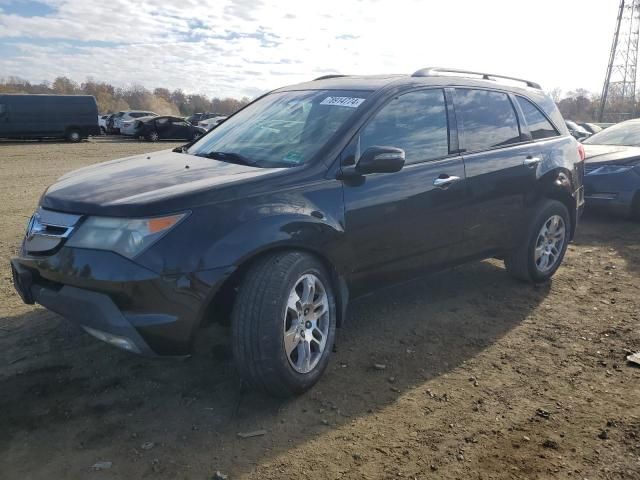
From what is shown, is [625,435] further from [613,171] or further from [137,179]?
[613,171]

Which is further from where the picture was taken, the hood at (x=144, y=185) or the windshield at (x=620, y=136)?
the windshield at (x=620, y=136)

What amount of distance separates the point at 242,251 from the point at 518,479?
1.70 m

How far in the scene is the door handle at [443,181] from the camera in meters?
3.92

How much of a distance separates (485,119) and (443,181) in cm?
89

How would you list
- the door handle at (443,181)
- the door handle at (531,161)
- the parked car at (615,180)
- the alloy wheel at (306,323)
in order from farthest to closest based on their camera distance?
the parked car at (615,180) → the door handle at (531,161) → the door handle at (443,181) → the alloy wheel at (306,323)

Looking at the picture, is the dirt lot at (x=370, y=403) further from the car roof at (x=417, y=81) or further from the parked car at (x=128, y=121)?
the parked car at (x=128, y=121)

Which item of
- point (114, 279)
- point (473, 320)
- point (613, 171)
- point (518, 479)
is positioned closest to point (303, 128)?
point (114, 279)

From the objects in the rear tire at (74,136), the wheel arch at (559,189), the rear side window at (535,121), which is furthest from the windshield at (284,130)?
the rear tire at (74,136)

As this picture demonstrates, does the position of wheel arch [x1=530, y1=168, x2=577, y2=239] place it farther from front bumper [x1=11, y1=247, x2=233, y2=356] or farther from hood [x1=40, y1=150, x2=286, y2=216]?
front bumper [x1=11, y1=247, x2=233, y2=356]

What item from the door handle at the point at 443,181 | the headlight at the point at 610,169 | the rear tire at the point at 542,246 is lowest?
the rear tire at the point at 542,246

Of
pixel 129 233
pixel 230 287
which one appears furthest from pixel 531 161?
pixel 129 233

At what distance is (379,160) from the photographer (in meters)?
3.34

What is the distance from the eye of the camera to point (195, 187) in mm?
2977

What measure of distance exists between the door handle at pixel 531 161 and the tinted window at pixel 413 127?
99 centimetres
